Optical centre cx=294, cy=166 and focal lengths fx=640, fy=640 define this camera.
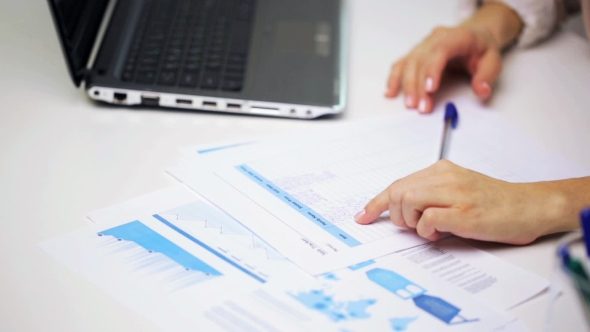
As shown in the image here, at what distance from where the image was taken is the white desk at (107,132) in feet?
1.93

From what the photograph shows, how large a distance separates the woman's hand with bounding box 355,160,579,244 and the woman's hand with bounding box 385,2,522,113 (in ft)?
0.85

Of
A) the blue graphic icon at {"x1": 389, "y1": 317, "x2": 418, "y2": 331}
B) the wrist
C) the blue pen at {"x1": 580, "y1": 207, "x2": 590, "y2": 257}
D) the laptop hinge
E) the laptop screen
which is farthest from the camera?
the laptop hinge

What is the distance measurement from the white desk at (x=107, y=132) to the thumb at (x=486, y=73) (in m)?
0.03

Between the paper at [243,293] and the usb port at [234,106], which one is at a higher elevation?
the usb port at [234,106]

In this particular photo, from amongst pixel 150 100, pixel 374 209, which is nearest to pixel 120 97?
pixel 150 100

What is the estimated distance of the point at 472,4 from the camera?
1128 mm

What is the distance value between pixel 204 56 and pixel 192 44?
37 millimetres

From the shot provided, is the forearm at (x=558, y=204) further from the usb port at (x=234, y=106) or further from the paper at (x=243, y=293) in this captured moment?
the usb port at (x=234, y=106)

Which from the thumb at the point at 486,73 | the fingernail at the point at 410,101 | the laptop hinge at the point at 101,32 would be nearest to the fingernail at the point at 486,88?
the thumb at the point at 486,73

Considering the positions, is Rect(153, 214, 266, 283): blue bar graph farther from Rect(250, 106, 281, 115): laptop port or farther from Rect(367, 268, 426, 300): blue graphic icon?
Rect(250, 106, 281, 115): laptop port

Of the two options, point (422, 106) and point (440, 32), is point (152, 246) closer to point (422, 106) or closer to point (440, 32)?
point (422, 106)

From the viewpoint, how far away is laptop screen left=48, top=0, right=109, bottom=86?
802 millimetres

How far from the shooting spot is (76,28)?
0.87 metres

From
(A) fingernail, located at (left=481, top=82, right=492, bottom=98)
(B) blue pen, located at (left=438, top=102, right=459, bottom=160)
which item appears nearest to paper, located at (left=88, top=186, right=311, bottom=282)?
(B) blue pen, located at (left=438, top=102, right=459, bottom=160)
